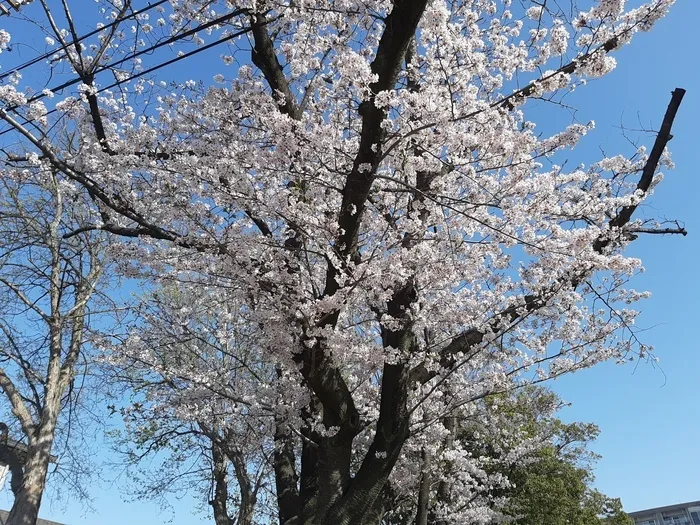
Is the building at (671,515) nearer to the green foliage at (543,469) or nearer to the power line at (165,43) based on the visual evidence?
the green foliage at (543,469)

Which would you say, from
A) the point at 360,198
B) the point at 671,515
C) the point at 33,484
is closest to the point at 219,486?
the point at 33,484

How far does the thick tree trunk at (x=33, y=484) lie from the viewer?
9719 mm

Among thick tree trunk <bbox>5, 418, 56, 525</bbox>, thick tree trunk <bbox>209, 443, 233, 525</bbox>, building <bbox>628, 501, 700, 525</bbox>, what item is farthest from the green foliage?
building <bbox>628, 501, 700, 525</bbox>

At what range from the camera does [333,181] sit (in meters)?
5.52

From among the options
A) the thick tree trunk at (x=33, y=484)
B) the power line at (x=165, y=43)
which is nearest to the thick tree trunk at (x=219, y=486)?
the thick tree trunk at (x=33, y=484)

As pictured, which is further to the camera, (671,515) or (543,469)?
(671,515)

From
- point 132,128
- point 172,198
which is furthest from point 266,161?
point 132,128

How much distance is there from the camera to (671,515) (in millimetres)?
40062

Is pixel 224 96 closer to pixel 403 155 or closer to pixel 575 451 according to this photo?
pixel 403 155

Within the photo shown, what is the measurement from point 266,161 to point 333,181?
0.80 metres

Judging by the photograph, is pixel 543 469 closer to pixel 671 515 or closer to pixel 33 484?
pixel 33 484

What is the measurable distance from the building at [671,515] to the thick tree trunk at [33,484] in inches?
1609

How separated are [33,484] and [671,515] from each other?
4536 cm

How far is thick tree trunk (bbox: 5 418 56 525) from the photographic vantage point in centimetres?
972
